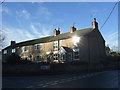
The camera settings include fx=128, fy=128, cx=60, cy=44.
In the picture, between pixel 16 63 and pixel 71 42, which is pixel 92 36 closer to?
pixel 71 42

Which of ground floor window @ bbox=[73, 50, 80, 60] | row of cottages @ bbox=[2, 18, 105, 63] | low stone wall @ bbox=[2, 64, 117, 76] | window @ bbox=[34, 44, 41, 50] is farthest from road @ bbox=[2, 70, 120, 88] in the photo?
window @ bbox=[34, 44, 41, 50]

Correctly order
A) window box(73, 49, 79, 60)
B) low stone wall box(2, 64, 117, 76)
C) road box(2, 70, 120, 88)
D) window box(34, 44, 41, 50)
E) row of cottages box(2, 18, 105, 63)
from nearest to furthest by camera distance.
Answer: road box(2, 70, 120, 88), low stone wall box(2, 64, 117, 76), row of cottages box(2, 18, 105, 63), window box(73, 49, 79, 60), window box(34, 44, 41, 50)

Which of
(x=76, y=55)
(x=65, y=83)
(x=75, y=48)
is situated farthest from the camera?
(x=75, y=48)

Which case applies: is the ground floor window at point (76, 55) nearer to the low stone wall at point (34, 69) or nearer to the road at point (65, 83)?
the low stone wall at point (34, 69)

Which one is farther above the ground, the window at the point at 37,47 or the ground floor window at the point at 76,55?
the window at the point at 37,47

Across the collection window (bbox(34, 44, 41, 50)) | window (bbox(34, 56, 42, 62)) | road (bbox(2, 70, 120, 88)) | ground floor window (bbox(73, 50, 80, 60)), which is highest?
window (bbox(34, 44, 41, 50))

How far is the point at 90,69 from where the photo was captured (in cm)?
2336

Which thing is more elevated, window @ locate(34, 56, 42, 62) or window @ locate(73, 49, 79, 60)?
window @ locate(73, 49, 79, 60)

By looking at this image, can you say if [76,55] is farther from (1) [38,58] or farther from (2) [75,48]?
(1) [38,58]

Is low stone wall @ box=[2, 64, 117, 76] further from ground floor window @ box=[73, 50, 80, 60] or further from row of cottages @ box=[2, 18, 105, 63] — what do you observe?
row of cottages @ box=[2, 18, 105, 63]

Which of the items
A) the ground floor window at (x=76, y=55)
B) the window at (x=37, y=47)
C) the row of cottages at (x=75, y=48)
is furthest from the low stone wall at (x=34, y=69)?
the window at (x=37, y=47)

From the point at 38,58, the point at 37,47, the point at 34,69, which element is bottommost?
the point at 34,69

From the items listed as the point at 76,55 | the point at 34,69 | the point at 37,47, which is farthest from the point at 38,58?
the point at 34,69

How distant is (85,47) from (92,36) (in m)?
3.30
